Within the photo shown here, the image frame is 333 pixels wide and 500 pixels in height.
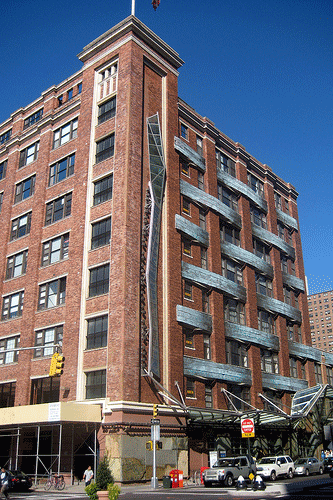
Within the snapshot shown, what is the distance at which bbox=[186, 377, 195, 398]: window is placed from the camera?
40.8 metres

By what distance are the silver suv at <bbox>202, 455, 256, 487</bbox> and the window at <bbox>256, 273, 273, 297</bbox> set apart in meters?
23.9

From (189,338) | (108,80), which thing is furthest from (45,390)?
(108,80)

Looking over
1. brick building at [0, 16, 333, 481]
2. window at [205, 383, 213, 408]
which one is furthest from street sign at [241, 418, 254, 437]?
window at [205, 383, 213, 408]

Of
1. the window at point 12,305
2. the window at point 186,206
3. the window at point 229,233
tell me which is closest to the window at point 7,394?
the window at point 12,305

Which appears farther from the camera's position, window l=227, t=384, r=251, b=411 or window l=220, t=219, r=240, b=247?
window l=220, t=219, r=240, b=247

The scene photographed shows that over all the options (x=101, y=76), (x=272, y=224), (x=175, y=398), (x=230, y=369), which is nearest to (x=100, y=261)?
(x=175, y=398)

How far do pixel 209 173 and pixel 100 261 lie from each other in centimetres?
1742

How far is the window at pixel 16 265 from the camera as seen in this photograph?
157 feet

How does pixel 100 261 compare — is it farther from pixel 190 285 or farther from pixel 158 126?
pixel 158 126

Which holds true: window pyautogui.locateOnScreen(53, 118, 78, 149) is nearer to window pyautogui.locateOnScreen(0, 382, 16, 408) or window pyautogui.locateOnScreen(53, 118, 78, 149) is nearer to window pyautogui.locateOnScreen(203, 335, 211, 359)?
window pyautogui.locateOnScreen(203, 335, 211, 359)

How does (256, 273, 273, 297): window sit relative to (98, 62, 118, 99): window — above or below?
below

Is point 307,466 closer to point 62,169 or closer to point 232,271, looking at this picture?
point 232,271

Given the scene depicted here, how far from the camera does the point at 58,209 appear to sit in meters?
46.4

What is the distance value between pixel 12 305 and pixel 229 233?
73.9 ft
